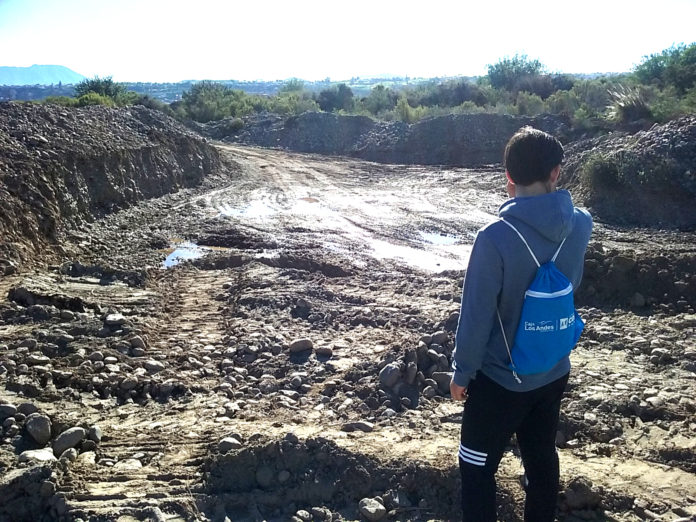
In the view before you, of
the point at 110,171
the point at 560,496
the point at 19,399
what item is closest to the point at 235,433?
the point at 19,399

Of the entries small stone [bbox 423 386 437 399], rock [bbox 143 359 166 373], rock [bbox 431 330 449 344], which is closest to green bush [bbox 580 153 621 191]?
rock [bbox 431 330 449 344]

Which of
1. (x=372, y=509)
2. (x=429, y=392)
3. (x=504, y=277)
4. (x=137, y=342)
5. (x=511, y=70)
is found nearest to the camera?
(x=504, y=277)

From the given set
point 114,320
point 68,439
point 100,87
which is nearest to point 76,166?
point 114,320

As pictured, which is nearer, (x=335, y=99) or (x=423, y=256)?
(x=423, y=256)

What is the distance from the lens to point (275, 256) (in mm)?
10148

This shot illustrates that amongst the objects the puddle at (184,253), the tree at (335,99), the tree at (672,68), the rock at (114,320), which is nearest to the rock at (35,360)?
the rock at (114,320)

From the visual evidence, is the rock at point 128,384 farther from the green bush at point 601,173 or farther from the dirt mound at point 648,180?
the green bush at point 601,173

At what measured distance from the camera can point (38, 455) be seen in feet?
12.1

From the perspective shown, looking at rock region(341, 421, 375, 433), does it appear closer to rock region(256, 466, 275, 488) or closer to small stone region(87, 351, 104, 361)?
rock region(256, 466, 275, 488)

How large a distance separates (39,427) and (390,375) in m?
2.62

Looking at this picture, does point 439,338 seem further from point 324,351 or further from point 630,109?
point 630,109

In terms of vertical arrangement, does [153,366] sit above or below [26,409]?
below

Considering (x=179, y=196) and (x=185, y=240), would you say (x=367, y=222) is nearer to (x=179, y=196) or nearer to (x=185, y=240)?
(x=185, y=240)

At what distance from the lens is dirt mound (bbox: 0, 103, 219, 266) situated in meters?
9.89
